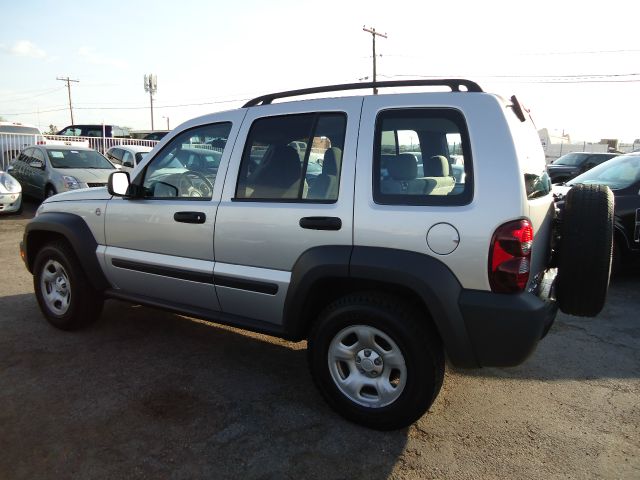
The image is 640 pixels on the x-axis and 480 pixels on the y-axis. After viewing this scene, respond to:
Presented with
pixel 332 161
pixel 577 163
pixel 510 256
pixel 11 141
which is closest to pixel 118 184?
pixel 332 161

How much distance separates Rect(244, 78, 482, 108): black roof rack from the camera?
8.98 ft

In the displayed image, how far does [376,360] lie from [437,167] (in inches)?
45.9

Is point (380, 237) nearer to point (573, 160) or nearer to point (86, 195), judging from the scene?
point (86, 195)

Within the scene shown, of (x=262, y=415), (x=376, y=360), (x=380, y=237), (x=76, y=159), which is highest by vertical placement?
(x=76, y=159)

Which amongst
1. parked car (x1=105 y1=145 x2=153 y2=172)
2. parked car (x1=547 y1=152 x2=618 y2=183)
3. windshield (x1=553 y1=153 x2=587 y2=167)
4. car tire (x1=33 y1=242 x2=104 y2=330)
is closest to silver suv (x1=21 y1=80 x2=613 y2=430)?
car tire (x1=33 y1=242 x2=104 y2=330)

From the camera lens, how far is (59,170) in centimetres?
1101

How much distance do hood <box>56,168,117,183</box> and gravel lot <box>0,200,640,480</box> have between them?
700cm

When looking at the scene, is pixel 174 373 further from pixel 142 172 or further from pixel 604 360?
pixel 604 360

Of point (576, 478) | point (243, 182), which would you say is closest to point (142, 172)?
point (243, 182)

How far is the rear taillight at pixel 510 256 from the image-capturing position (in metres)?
2.40

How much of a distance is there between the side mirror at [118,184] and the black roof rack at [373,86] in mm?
1153

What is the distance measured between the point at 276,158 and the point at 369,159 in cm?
71

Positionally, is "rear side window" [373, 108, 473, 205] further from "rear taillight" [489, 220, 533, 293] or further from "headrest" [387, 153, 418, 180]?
"rear taillight" [489, 220, 533, 293]

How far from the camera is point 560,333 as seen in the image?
14.7 ft
